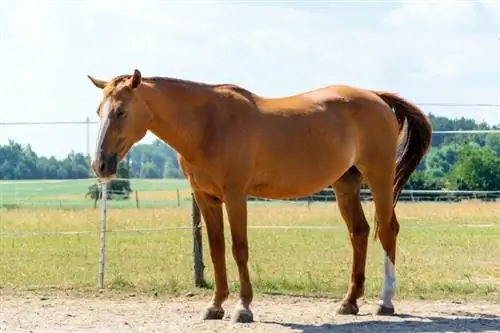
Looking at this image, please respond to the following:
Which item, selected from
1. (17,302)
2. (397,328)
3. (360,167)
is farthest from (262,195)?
(17,302)

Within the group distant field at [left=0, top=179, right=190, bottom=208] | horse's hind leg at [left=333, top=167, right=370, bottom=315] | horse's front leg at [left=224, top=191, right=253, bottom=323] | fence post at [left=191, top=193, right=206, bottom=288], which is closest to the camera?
horse's front leg at [left=224, top=191, right=253, bottom=323]

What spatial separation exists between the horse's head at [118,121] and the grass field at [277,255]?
109 inches

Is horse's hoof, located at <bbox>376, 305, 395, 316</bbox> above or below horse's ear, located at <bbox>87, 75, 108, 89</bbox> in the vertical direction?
below

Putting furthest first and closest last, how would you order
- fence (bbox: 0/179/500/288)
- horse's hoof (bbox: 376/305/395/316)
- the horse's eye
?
Result: fence (bbox: 0/179/500/288) → horse's hoof (bbox: 376/305/395/316) → the horse's eye

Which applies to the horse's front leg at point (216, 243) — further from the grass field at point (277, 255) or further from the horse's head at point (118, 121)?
the grass field at point (277, 255)

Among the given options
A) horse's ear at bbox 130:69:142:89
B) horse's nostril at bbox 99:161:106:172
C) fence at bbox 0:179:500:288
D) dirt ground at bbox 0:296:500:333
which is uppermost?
horse's ear at bbox 130:69:142:89

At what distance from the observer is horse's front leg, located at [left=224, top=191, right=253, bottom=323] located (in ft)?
22.9

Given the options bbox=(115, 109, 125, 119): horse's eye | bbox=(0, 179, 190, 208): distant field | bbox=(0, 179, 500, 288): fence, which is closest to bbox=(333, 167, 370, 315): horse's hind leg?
bbox=(115, 109, 125, 119): horse's eye

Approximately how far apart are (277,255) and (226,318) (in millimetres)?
6712

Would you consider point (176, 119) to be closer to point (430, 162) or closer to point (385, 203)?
point (385, 203)

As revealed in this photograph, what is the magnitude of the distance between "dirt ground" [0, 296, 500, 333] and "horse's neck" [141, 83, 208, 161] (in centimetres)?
144

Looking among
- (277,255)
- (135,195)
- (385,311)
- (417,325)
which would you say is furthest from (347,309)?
(135,195)

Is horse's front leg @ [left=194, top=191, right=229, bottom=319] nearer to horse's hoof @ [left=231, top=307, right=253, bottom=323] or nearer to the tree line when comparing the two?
horse's hoof @ [left=231, top=307, right=253, bottom=323]

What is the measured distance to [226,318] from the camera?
291 inches
